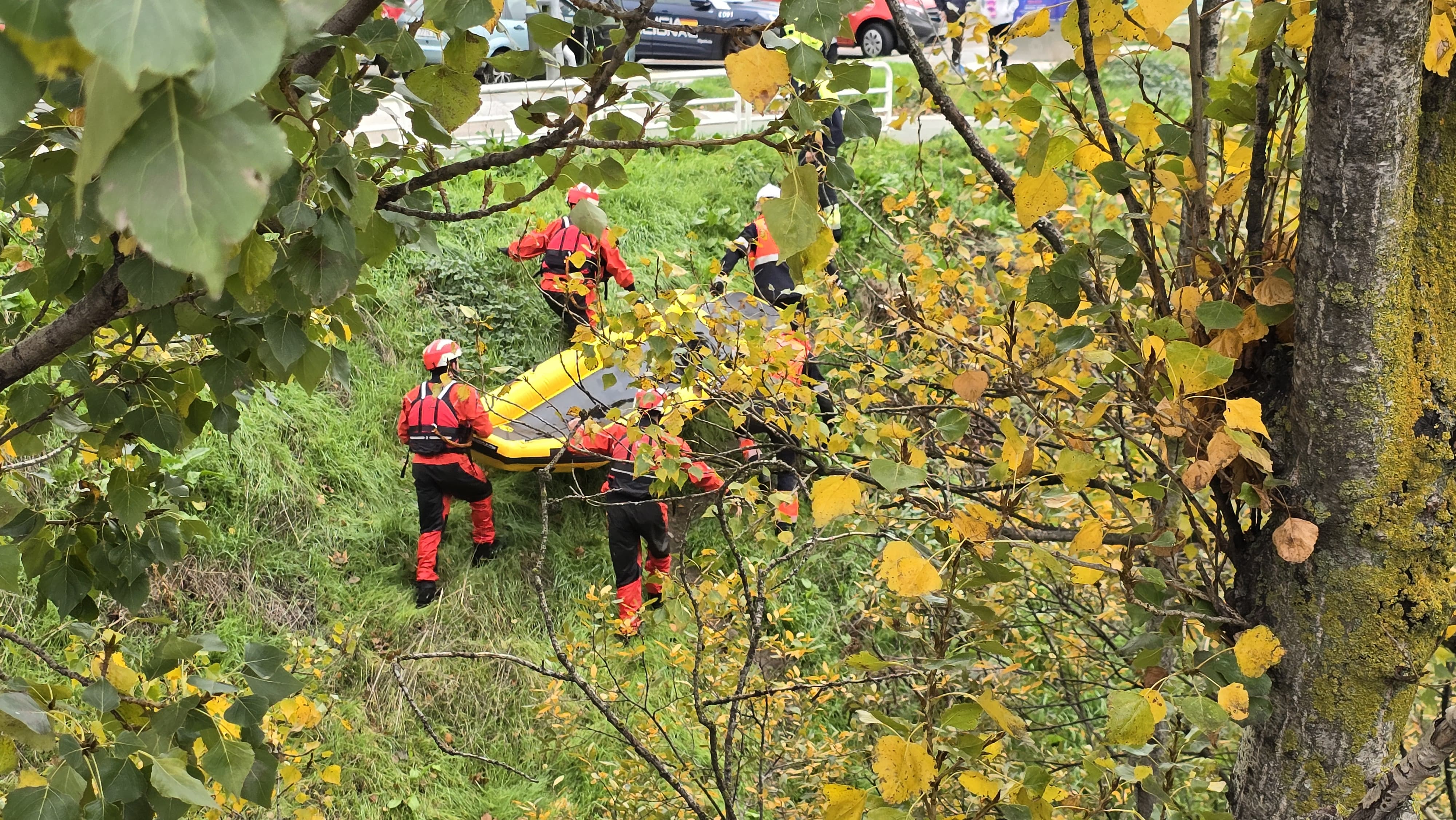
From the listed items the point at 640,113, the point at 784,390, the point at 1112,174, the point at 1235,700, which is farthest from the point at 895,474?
the point at 640,113

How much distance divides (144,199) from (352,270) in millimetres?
716

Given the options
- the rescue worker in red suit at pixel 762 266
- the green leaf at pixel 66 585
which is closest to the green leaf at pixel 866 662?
the green leaf at pixel 66 585

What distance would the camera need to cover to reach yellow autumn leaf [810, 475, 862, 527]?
124cm

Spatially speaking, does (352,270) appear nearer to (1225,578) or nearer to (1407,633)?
(1407,633)

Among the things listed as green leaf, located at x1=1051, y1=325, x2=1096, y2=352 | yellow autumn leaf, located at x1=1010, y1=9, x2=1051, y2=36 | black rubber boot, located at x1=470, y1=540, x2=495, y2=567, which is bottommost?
black rubber boot, located at x1=470, y1=540, x2=495, y2=567

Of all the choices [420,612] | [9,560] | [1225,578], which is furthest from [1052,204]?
[420,612]

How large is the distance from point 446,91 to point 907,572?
86 cm

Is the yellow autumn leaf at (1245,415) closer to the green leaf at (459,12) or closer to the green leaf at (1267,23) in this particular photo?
the green leaf at (1267,23)

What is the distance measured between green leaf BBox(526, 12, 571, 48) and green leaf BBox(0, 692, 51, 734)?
107 cm

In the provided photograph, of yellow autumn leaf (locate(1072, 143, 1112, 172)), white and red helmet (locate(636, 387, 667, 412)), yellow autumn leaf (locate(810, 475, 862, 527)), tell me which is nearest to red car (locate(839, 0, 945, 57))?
white and red helmet (locate(636, 387, 667, 412))

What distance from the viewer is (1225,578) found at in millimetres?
2918

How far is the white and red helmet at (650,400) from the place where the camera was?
291cm

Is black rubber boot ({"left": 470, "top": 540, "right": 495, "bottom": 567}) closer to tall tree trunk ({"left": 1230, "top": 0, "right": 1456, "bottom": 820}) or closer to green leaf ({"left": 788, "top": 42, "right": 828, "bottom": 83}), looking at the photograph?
tall tree trunk ({"left": 1230, "top": 0, "right": 1456, "bottom": 820})

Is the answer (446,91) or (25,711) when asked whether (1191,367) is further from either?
(25,711)
